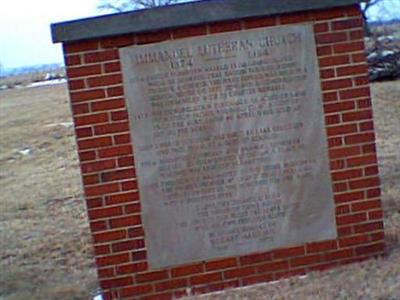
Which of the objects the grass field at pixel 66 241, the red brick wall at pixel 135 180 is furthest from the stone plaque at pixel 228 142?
the grass field at pixel 66 241

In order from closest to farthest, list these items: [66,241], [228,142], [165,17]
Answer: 1. [165,17]
2. [228,142]
3. [66,241]

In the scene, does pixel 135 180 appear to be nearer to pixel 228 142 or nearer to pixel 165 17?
pixel 228 142

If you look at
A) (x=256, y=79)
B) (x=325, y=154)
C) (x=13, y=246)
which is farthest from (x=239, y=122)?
(x=13, y=246)

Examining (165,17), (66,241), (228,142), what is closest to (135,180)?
(228,142)

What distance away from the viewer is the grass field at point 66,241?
4938mm

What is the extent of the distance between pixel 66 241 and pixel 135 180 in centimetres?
262

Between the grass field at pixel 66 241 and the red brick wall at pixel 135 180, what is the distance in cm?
15

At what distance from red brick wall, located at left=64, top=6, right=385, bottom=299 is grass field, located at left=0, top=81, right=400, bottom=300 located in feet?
0.50

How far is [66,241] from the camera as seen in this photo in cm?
740

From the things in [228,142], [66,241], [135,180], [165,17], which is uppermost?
[165,17]

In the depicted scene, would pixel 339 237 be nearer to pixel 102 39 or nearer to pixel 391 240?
pixel 391 240

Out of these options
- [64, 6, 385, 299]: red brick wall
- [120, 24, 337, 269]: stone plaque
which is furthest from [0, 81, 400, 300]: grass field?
[120, 24, 337, 269]: stone plaque

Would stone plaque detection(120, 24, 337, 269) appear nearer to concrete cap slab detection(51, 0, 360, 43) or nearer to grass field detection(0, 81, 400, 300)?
concrete cap slab detection(51, 0, 360, 43)

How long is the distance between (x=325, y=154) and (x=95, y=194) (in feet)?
5.27
